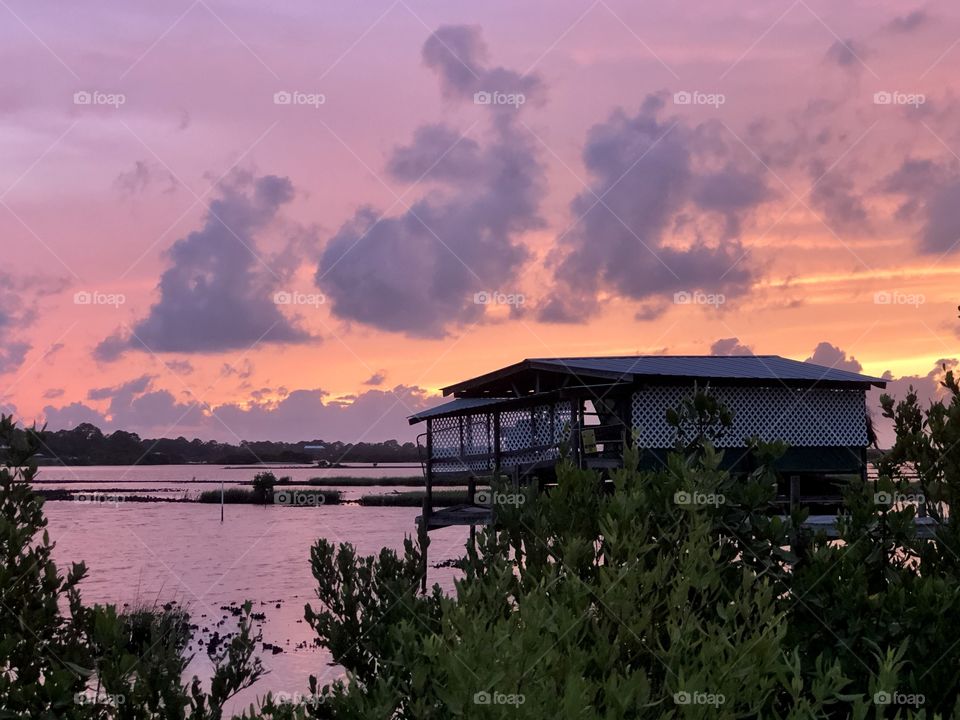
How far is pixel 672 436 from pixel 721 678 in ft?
68.3

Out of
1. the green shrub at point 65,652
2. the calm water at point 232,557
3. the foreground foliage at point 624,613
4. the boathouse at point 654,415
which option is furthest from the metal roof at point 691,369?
the green shrub at point 65,652

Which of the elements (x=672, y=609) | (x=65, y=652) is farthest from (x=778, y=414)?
(x=65, y=652)

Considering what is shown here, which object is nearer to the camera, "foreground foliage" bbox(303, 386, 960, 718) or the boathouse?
Answer: "foreground foliage" bbox(303, 386, 960, 718)

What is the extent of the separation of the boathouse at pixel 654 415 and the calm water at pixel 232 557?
6.01 m

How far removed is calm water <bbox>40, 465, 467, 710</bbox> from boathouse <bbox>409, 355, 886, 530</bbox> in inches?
236

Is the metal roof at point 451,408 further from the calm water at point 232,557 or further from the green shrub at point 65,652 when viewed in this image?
the green shrub at point 65,652

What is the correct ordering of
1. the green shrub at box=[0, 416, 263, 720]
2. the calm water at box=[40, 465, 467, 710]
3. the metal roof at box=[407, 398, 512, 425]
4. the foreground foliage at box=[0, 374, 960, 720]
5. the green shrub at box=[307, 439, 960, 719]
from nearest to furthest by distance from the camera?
the green shrub at box=[307, 439, 960, 719], the foreground foliage at box=[0, 374, 960, 720], the green shrub at box=[0, 416, 263, 720], the calm water at box=[40, 465, 467, 710], the metal roof at box=[407, 398, 512, 425]

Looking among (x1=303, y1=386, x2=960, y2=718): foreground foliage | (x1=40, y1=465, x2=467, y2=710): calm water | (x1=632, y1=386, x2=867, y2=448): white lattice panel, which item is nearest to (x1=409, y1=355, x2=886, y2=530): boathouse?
(x1=632, y1=386, x2=867, y2=448): white lattice panel

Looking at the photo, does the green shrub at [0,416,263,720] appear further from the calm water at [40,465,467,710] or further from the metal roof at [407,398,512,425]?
the metal roof at [407,398,512,425]

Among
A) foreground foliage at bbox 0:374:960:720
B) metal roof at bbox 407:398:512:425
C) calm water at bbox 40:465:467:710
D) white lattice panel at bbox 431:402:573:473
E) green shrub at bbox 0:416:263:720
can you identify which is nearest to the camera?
foreground foliage at bbox 0:374:960:720

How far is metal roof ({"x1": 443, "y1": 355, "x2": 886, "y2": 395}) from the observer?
2416 cm

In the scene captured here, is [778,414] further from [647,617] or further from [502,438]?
[647,617]

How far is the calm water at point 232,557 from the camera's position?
2258 centimetres

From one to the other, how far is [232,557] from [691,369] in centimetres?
2477
